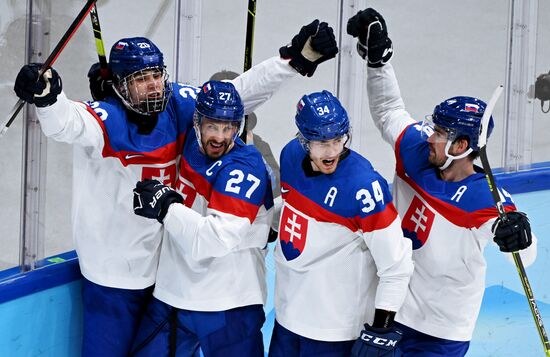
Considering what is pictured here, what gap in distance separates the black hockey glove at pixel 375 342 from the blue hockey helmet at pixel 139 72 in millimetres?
850

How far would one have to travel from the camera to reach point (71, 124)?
261cm

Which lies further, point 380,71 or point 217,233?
point 380,71

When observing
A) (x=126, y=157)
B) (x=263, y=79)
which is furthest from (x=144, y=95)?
(x=263, y=79)

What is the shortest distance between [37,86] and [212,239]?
611 millimetres

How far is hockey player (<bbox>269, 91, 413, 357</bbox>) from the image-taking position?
2592 millimetres

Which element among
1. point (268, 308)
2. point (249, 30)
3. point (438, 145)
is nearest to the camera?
point (438, 145)

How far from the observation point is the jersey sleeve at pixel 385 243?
257cm

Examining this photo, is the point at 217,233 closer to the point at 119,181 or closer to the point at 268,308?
the point at 119,181

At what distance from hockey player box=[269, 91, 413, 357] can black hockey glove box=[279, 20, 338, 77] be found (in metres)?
0.23

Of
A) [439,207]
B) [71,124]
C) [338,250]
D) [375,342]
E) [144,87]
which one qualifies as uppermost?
[144,87]

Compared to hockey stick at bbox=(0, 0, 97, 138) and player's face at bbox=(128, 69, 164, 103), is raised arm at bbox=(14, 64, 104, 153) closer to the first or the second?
hockey stick at bbox=(0, 0, 97, 138)

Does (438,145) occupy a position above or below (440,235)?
above

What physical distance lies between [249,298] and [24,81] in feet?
2.95

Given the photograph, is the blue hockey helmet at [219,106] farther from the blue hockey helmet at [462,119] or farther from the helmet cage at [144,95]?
the blue hockey helmet at [462,119]
